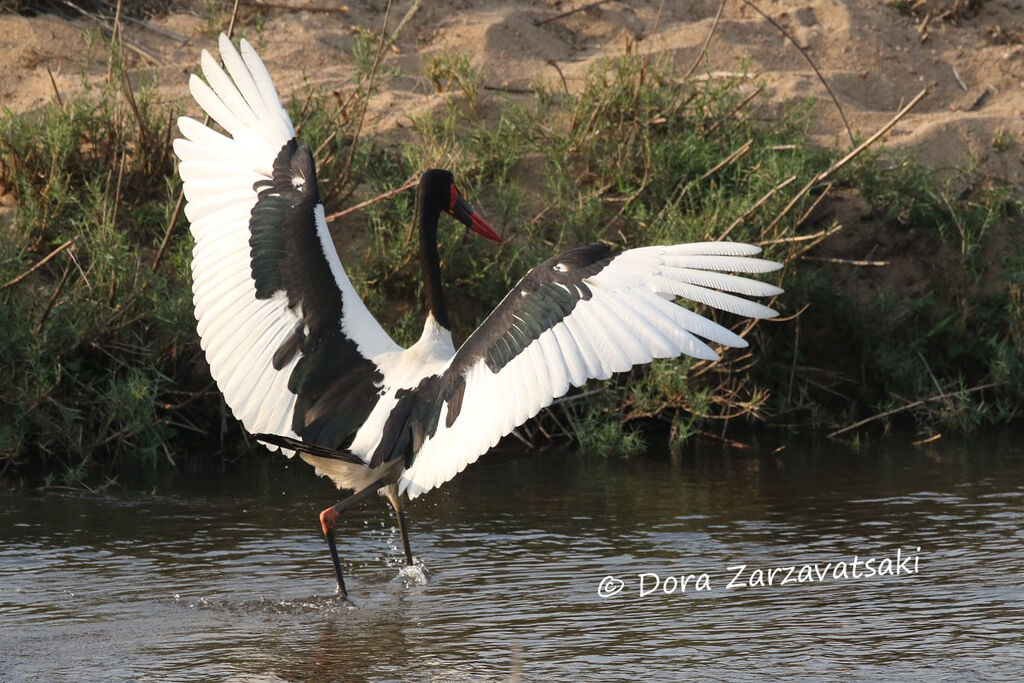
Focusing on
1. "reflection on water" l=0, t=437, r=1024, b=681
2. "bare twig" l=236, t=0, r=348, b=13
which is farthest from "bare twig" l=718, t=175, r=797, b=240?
"bare twig" l=236, t=0, r=348, b=13

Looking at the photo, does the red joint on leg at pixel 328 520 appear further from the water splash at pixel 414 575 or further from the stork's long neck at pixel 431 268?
the stork's long neck at pixel 431 268

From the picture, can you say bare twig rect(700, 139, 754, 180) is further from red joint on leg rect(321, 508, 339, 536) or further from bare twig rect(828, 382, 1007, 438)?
red joint on leg rect(321, 508, 339, 536)

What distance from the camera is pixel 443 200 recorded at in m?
5.33

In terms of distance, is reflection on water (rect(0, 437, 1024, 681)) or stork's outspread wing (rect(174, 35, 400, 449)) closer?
reflection on water (rect(0, 437, 1024, 681))

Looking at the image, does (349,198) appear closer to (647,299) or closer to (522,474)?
(522,474)

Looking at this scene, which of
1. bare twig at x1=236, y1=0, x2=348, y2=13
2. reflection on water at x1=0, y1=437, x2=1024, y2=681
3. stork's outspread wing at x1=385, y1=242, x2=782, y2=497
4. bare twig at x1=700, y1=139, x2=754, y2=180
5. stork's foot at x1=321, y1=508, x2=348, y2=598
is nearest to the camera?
stork's outspread wing at x1=385, y1=242, x2=782, y2=497

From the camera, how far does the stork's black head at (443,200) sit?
5266mm

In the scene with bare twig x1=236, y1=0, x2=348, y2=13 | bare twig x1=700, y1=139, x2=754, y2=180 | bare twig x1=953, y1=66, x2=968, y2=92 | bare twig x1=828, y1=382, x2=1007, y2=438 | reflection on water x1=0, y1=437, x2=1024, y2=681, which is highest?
bare twig x1=236, y1=0, x2=348, y2=13

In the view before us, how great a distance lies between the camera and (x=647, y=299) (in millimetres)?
4004

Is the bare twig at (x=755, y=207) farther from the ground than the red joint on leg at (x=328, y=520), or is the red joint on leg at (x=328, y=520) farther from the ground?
the bare twig at (x=755, y=207)

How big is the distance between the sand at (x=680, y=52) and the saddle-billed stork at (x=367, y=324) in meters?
2.34

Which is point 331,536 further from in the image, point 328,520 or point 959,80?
point 959,80

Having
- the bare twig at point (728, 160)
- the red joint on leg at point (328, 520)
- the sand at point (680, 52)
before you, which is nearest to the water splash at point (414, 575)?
the red joint on leg at point (328, 520)

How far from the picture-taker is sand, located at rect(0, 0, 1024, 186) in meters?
7.95
